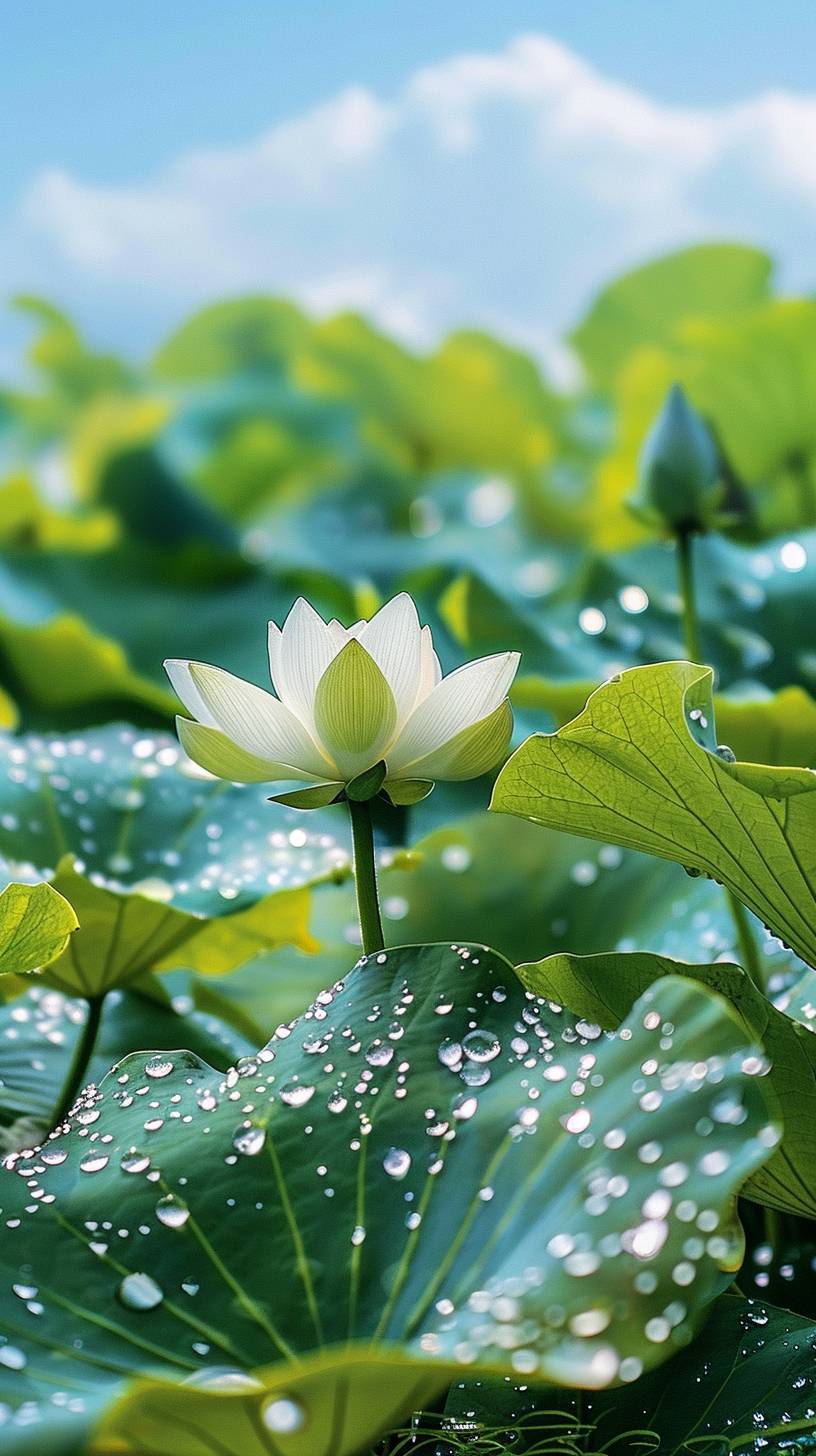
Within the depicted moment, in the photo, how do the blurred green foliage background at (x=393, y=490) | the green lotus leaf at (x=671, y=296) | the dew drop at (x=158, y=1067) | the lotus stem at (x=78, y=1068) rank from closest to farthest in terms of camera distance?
the dew drop at (x=158, y=1067), the lotus stem at (x=78, y=1068), the blurred green foliage background at (x=393, y=490), the green lotus leaf at (x=671, y=296)

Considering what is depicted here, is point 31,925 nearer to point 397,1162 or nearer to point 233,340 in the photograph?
point 397,1162

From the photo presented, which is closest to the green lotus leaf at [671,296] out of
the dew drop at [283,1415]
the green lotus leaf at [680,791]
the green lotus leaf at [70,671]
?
the green lotus leaf at [70,671]

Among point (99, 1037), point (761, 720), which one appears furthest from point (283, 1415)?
point (761, 720)

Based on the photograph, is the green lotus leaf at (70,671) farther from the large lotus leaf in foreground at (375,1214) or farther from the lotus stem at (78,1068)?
the large lotus leaf in foreground at (375,1214)

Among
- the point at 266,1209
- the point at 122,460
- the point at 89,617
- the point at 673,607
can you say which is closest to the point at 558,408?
the point at 122,460

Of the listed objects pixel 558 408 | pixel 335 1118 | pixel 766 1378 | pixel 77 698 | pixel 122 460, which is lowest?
pixel 766 1378

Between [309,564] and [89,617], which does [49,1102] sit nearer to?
[89,617]
